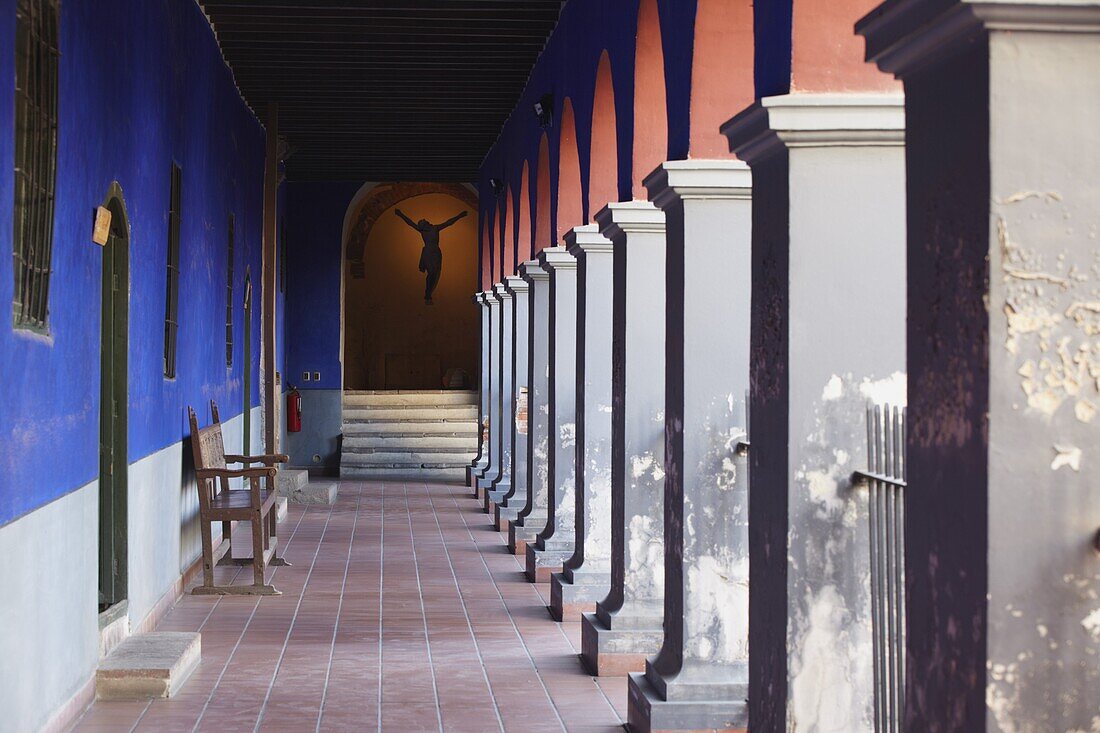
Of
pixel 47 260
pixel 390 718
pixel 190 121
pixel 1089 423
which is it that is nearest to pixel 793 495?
pixel 1089 423

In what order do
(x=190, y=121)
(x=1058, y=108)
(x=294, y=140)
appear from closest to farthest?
(x=1058, y=108) < (x=190, y=121) < (x=294, y=140)

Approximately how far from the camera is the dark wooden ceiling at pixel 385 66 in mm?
10828

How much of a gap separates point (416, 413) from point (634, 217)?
46.6 ft

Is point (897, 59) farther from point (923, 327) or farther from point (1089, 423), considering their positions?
point (1089, 423)

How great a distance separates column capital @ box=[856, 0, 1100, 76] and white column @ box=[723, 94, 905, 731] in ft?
3.65

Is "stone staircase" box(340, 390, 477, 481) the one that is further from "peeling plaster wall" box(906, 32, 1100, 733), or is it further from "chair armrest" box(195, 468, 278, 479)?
"peeling plaster wall" box(906, 32, 1100, 733)

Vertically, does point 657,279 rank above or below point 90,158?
below

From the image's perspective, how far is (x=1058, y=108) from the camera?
2643 mm

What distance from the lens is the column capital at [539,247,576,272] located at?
32.9 ft

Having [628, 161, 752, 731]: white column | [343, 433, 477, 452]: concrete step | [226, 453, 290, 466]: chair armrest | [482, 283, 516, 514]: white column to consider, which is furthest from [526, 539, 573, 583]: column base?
[343, 433, 477, 452]: concrete step

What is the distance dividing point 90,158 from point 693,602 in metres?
3.36

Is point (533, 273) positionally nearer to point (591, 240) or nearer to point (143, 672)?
point (591, 240)

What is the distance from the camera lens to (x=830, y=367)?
13.8 ft

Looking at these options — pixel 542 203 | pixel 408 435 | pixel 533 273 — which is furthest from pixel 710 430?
pixel 408 435
